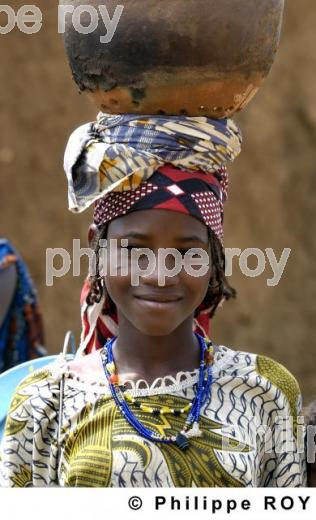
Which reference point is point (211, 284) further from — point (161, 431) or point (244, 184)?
point (244, 184)

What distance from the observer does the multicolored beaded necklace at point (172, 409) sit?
10.3ft

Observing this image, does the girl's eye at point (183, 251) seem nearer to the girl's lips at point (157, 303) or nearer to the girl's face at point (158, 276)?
the girl's face at point (158, 276)

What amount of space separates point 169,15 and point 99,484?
123 cm

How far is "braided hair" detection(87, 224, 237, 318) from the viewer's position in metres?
3.28

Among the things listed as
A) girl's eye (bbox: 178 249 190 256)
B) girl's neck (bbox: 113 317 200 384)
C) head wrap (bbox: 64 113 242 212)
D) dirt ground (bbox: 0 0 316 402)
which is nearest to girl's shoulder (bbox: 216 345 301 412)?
girl's neck (bbox: 113 317 200 384)

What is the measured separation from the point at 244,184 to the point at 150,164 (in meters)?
5.86

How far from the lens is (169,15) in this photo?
3.05m

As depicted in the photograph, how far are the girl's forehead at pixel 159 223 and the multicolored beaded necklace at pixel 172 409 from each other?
0.39 m

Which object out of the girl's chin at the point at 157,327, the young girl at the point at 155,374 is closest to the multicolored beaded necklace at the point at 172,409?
the young girl at the point at 155,374

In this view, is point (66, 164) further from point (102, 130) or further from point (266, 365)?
point (266, 365)

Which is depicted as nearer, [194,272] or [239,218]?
[194,272]

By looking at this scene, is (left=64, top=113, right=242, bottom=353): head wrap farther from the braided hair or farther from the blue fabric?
the blue fabric

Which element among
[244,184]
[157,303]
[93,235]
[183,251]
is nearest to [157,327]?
[157,303]

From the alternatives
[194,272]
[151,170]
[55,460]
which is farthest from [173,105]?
[55,460]
